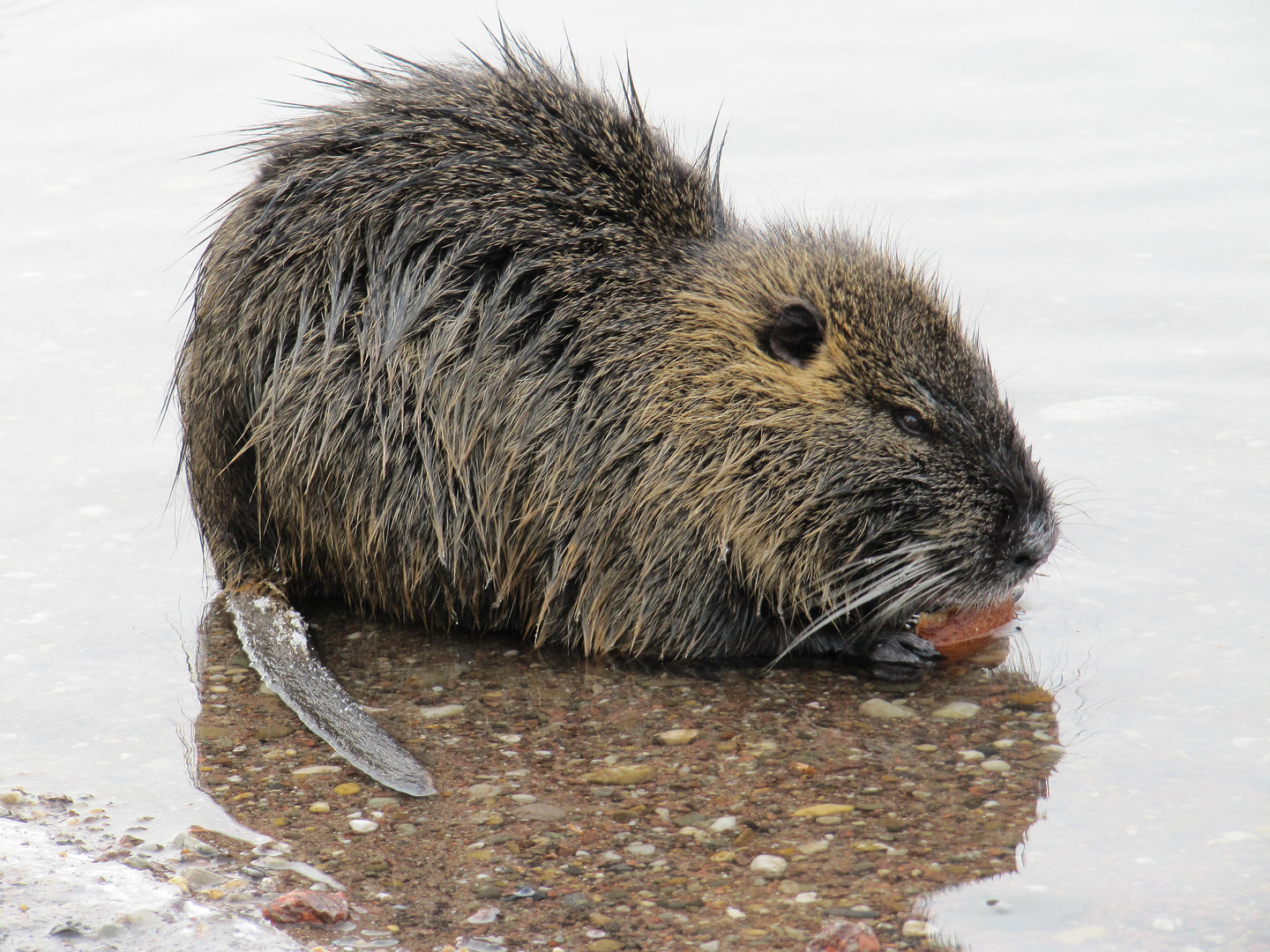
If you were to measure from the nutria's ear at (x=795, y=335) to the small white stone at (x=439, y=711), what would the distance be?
112 centimetres

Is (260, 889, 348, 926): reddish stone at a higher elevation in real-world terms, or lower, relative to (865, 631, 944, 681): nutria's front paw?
lower

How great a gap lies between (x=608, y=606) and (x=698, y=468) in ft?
1.28

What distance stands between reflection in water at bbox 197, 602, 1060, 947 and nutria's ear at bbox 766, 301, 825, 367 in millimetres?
745

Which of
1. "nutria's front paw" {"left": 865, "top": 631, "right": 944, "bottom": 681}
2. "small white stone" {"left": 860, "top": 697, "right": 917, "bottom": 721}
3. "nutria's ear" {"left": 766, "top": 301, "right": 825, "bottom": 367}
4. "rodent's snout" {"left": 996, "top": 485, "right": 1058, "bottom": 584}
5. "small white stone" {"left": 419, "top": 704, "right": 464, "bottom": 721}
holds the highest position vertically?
"nutria's ear" {"left": 766, "top": 301, "right": 825, "bottom": 367}

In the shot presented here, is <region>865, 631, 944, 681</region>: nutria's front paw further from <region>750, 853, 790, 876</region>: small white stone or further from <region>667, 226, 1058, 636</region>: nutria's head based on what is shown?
<region>750, 853, 790, 876</region>: small white stone

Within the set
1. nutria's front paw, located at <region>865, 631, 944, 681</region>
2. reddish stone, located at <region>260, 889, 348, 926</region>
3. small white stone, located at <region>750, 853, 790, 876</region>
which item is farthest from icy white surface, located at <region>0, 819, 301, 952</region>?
nutria's front paw, located at <region>865, 631, 944, 681</region>

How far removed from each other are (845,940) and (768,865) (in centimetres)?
30

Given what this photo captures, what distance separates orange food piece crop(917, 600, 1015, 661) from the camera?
3504 mm

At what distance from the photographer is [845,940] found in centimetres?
232

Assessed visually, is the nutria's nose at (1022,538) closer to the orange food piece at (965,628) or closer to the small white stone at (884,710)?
the orange food piece at (965,628)

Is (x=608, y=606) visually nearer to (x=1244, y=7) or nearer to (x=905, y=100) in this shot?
(x=905, y=100)

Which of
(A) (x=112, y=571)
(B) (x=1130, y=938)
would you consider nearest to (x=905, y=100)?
(A) (x=112, y=571)

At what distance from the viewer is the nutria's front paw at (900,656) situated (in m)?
3.46

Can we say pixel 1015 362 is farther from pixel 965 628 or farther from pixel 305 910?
pixel 305 910
